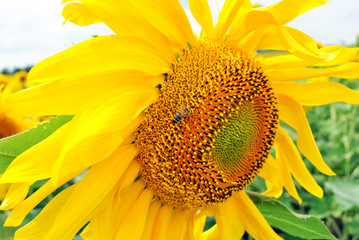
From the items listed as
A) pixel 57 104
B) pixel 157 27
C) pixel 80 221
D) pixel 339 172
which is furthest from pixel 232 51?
pixel 339 172

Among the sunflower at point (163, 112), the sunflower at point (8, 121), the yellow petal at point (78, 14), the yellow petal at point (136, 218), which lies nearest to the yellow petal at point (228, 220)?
the sunflower at point (163, 112)

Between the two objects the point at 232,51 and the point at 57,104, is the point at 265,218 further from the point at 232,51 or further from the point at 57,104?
the point at 57,104

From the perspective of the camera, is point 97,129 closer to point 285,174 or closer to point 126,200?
point 126,200

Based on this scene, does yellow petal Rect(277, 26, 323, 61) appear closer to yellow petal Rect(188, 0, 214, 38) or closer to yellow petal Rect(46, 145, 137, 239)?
yellow petal Rect(188, 0, 214, 38)

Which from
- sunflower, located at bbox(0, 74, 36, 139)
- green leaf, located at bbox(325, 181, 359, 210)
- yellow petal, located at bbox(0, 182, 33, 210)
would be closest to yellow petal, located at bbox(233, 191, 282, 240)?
yellow petal, located at bbox(0, 182, 33, 210)

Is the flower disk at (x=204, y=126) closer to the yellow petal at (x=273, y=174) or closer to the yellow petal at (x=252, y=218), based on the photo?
the yellow petal at (x=252, y=218)
